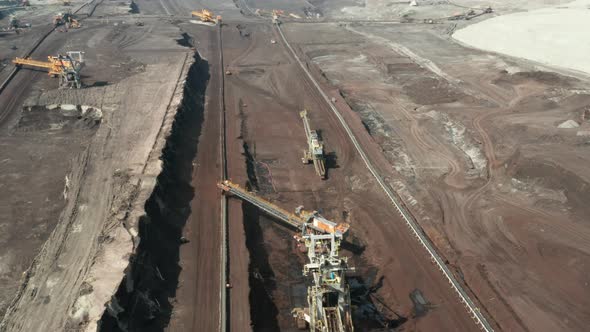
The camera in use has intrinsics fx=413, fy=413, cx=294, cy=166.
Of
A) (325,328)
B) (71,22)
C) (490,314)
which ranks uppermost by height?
(71,22)

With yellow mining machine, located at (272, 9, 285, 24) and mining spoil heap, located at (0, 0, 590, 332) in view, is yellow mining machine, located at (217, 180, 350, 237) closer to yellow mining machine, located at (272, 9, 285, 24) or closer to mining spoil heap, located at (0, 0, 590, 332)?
mining spoil heap, located at (0, 0, 590, 332)

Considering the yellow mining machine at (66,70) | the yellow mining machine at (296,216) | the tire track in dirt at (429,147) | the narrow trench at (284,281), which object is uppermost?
the yellow mining machine at (66,70)

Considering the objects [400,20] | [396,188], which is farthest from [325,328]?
[400,20]

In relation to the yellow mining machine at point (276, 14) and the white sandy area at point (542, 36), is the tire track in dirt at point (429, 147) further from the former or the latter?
the yellow mining machine at point (276, 14)

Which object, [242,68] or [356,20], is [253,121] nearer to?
[242,68]

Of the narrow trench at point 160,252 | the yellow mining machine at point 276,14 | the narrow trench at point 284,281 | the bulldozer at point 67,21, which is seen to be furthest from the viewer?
the yellow mining machine at point 276,14

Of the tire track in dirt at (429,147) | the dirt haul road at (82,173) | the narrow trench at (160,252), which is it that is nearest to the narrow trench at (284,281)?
the narrow trench at (160,252)
